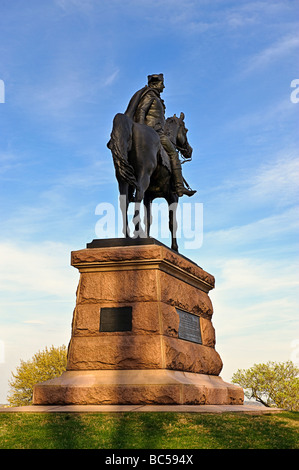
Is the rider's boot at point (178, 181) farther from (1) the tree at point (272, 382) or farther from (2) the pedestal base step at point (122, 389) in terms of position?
(1) the tree at point (272, 382)

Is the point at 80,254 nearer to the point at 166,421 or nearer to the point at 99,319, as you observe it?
the point at 99,319

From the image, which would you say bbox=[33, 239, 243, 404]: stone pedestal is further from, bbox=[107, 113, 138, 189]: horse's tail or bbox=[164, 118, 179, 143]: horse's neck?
bbox=[164, 118, 179, 143]: horse's neck

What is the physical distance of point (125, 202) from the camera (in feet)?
32.5

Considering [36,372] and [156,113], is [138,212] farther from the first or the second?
[36,372]

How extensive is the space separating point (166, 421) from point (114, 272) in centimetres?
337

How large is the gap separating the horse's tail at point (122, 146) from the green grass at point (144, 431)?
454 centimetres

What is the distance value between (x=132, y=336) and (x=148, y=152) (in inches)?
146

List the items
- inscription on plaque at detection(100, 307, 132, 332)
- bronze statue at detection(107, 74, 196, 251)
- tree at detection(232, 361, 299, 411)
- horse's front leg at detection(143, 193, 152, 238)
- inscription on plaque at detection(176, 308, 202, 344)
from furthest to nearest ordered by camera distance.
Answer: tree at detection(232, 361, 299, 411)
horse's front leg at detection(143, 193, 152, 238)
bronze statue at detection(107, 74, 196, 251)
inscription on plaque at detection(176, 308, 202, 344)
inscription on plaque at detection(100, 307, 132, 332)

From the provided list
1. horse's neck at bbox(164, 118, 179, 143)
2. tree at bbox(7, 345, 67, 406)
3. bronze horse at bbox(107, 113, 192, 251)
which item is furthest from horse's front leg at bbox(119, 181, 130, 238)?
tree at bbox(7, 345, 67, 406)

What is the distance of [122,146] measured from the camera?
9539mm

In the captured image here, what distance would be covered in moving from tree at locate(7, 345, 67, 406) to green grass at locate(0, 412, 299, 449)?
20818 mm

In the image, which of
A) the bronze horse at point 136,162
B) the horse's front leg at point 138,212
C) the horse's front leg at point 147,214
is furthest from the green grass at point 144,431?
the horse's front leg at point 147,214

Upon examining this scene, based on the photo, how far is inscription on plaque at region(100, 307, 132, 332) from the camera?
861cm

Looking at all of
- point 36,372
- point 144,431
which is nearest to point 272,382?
point 36,372
